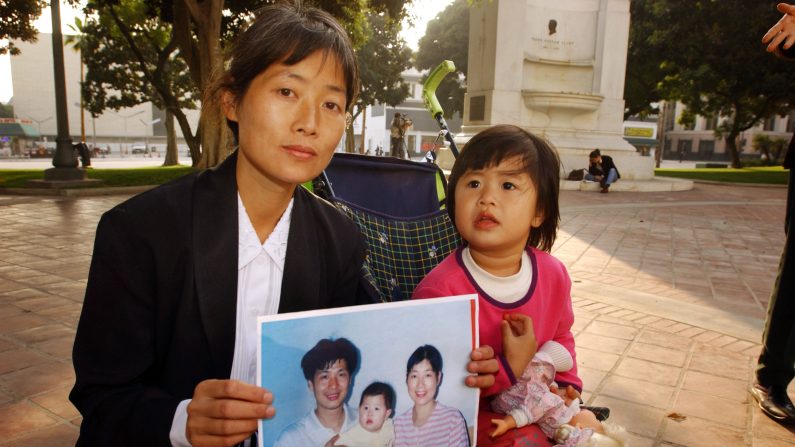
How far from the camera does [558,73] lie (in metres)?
15.7

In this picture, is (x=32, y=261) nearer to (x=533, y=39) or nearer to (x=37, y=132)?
(x=533, y=39)

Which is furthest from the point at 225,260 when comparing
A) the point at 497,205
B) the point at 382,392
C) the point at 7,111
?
the point at 7,111

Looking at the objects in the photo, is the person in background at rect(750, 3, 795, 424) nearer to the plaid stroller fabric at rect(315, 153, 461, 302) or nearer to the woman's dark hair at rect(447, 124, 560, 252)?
the woman's dark hair at rect(447, 124, 560, 252)

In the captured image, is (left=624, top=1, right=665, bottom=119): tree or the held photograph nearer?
the held photograph

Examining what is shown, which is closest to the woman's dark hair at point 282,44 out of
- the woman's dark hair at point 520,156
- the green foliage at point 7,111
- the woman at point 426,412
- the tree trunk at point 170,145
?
the woman's dark hair at point 520,156

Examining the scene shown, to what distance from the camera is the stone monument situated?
15.0 m

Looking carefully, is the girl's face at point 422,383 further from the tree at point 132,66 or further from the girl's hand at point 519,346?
the tree at point 132,66

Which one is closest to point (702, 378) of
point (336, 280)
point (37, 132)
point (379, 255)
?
point (379, 255)

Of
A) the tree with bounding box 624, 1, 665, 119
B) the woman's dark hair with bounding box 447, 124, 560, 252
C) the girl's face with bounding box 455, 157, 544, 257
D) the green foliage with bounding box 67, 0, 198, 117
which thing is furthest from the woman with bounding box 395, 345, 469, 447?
the tree with bounding box 624, 1, 665, 119

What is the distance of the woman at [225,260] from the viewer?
4.08 feet

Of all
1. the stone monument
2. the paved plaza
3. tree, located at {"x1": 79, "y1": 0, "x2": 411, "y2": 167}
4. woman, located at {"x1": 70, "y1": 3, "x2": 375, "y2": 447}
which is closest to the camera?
woman, located at {"x1": 70, "y1": 3, "x2": 375, "y2": 447}

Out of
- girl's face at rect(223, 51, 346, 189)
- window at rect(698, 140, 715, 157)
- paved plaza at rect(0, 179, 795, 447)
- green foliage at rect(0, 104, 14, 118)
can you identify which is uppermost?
green foliage at rect(0, 104, 14, 118)

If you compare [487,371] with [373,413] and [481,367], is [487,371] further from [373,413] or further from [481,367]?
[373,413]

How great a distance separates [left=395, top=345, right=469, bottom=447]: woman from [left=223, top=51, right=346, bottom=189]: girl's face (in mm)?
601
